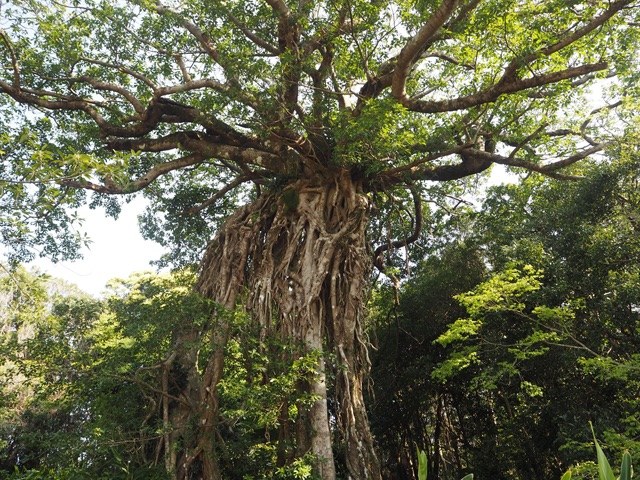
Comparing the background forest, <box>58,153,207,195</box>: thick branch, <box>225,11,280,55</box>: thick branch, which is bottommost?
the background forest

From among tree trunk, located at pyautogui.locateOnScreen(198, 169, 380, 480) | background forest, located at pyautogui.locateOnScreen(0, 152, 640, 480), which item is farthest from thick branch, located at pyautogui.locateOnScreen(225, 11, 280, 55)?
background forest, located at pyautogui.locateOnScreen(0, 152, 640, 480)

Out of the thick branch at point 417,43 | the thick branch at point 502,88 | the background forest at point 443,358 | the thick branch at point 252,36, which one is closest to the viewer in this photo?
the background forest at point 443,358

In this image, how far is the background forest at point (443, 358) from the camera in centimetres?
389

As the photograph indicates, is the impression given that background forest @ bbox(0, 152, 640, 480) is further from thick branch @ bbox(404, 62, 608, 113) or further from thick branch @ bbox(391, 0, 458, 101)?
thick branch @ bbox(391, 0, 458, 101)

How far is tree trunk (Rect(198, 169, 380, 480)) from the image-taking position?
14.1ft

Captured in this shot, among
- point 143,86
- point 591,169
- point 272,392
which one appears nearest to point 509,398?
point 591,169

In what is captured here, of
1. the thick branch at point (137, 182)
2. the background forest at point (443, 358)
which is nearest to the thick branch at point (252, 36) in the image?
the thick branch at point (137, 182)

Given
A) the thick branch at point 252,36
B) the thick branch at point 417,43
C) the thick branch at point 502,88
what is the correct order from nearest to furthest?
the thick branch at point 417,43 → the thick branch at point 502,88 → the thick branch at point 252,36

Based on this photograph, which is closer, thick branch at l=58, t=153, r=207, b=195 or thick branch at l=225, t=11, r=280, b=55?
thick branch at l=58, t=153, r=207, b=195

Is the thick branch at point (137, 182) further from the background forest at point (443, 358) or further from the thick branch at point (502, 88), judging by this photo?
the thick branch at point (502, 88)

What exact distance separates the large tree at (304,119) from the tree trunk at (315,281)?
2 cm

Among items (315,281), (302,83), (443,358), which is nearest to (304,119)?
(302,83)

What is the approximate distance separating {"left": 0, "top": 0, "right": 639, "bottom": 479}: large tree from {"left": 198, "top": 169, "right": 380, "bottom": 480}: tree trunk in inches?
0.7

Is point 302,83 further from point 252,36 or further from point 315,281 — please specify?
point 315,281
